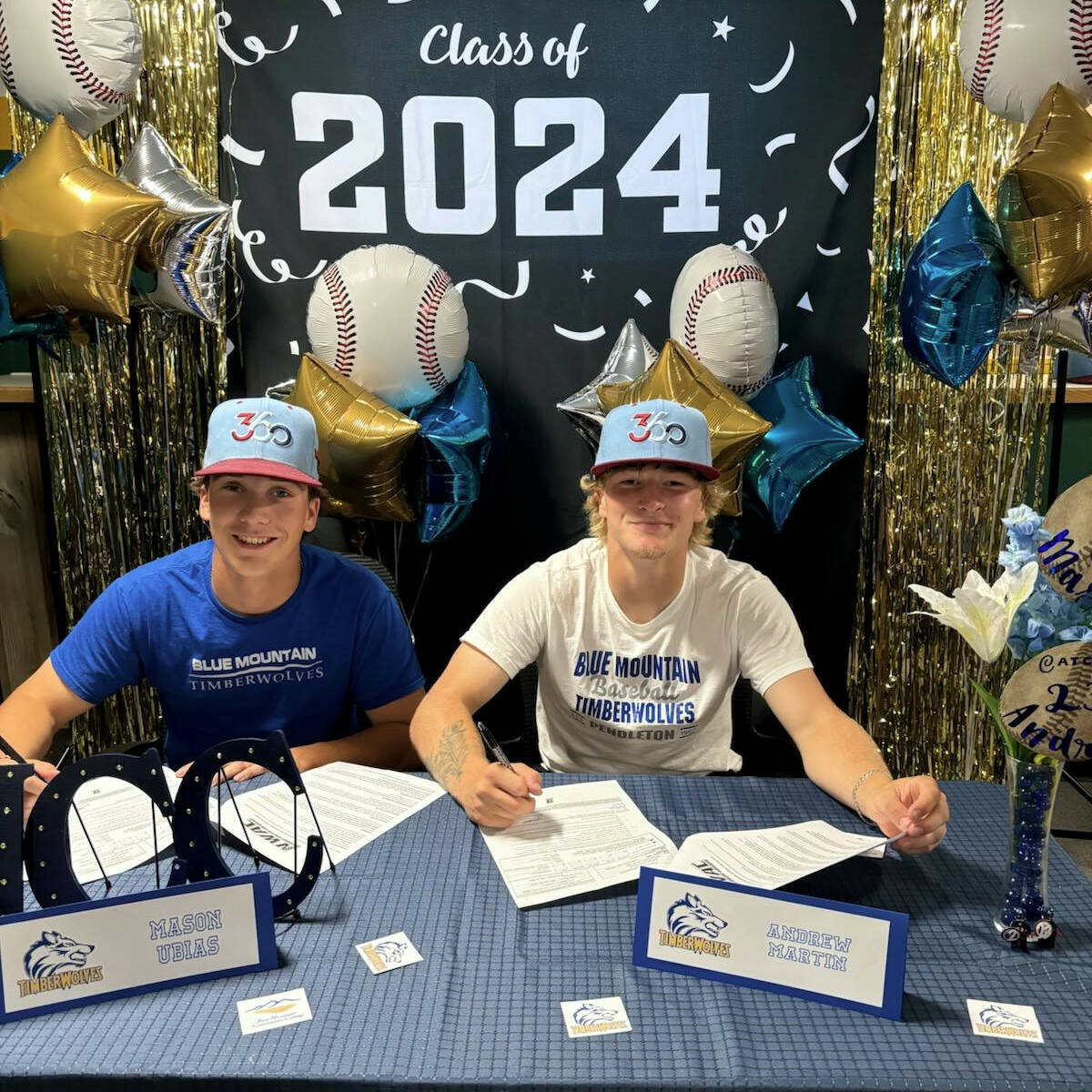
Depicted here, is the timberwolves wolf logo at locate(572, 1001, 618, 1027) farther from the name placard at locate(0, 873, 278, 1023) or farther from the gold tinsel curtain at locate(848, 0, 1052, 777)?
the gold tinsel curtain at locate(848, 0, 1052, 777)

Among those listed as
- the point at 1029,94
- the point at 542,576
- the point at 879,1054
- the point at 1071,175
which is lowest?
the point at 879,1054

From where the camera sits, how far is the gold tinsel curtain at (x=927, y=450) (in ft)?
7.87

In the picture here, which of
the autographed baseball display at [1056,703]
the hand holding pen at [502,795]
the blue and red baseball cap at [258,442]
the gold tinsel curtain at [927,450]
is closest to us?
the autographed baseball display at [1056,703]

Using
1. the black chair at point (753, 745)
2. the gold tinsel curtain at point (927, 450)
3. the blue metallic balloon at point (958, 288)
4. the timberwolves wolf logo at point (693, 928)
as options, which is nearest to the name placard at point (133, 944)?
the timberwolves wolf logo at point (693, 928)

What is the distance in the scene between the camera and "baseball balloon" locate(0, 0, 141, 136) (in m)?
1.98

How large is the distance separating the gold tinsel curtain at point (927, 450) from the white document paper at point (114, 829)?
6.38ft

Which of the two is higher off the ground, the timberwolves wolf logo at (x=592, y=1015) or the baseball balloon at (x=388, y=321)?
the baseball balloon at (x=388, y=321)

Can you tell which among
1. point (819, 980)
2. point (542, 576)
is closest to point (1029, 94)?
point (542, 576)

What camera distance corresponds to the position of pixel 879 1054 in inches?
35.0

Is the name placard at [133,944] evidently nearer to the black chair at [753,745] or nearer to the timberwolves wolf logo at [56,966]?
the timberwolves wolf logo at [56,966]

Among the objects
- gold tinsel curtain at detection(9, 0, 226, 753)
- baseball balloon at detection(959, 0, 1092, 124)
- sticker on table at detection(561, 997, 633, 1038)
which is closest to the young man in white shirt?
sticker on table at detection(561, 997, 633, 1038)

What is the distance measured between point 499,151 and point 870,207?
37.9 inches

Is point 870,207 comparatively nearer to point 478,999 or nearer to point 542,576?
point 542,576

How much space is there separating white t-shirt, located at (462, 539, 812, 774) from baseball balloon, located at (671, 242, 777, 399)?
2.33 ft
